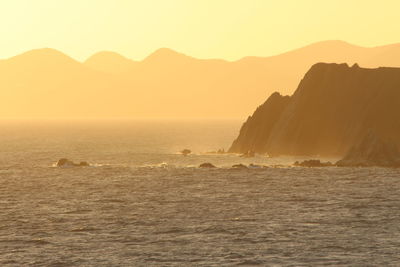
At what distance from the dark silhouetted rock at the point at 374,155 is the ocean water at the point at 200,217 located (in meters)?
5.44

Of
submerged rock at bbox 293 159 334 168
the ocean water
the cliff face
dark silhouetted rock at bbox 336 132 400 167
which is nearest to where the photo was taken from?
the ocean water

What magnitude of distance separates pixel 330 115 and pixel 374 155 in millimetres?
31541

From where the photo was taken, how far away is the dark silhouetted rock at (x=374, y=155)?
134750mm

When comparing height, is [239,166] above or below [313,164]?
below

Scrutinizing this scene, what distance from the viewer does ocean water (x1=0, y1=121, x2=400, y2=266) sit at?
2581 inches

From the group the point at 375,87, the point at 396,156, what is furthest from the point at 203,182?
the point at 375,87

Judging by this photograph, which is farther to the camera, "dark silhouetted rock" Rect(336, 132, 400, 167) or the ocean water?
"dark silhouetted rock" Rect(336, 132, 400, 167)

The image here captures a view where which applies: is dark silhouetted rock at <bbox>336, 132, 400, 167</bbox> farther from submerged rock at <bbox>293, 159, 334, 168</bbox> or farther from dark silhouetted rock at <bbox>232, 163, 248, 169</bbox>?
dark silhouetted rock at <bbox>232, 163, 248, 169</bbox>

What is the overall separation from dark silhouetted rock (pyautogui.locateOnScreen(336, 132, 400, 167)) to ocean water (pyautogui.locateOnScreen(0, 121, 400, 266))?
5.44 meters

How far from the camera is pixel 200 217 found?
276 feet

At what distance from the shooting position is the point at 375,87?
547 ft

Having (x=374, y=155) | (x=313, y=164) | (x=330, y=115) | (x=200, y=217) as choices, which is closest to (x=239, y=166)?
(x=313, y=164)

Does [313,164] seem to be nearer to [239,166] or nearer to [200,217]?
[239,166]

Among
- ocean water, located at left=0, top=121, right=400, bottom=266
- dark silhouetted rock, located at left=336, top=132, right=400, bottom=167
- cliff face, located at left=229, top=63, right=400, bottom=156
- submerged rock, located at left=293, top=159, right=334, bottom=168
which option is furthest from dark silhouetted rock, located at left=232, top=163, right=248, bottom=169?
cliff face, located at left=229, top=63, right=400, bottom=156
